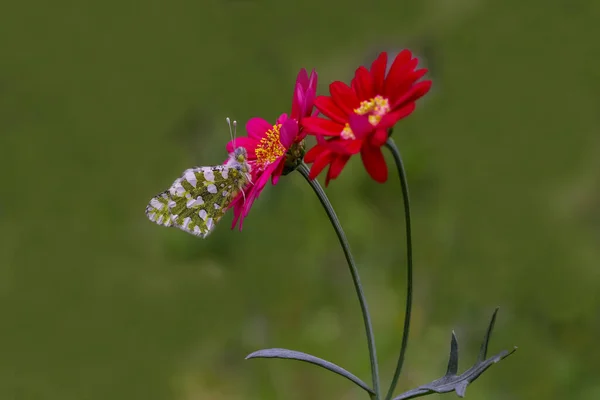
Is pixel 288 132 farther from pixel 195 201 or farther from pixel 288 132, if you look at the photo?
pixel 195 201

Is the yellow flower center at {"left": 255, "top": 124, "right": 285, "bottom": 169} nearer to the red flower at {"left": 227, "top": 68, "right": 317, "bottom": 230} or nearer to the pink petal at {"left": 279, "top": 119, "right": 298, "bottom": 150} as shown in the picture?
the red flower at {"left": 227, "top": 68, "right": 317, "bottom": 230}

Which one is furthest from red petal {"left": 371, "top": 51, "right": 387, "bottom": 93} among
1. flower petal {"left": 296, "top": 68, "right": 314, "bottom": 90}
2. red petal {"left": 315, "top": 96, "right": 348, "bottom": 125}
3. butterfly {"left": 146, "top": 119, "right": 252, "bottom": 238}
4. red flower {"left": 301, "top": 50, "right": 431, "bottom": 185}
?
butterfly {"left": 146, "top": 119, "right": 252, "bottom": 238}

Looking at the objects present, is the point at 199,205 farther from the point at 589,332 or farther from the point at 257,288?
the point at 589,332

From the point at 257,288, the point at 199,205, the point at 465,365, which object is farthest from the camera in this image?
the point at 257,288

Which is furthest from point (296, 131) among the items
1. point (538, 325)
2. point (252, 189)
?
point (538, 325)

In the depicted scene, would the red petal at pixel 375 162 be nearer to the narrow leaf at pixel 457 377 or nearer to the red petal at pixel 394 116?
the red petal at pixel 394 116

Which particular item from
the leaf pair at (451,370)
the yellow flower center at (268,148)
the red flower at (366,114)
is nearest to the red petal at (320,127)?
the red flower at (366,114)
